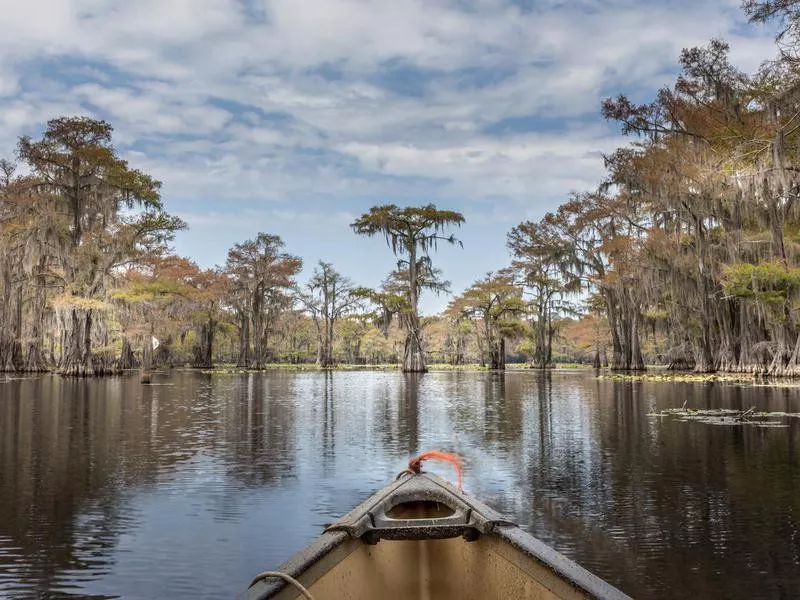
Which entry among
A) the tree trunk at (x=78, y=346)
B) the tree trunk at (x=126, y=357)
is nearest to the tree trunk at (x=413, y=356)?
the tree trunk at (x=126, y=357)

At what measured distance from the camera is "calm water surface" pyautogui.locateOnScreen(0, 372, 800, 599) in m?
5.19

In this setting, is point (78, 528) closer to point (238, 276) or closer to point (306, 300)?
point (238, 276)

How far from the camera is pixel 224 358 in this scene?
362 ft

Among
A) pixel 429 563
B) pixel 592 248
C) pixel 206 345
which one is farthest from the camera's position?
pixel 206 345

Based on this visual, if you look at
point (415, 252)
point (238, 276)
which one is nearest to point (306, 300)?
point (238, 276)

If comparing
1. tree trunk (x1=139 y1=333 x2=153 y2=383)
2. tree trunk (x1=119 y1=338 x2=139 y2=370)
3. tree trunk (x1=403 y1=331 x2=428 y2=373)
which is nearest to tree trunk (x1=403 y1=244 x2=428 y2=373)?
tree trunk (x1=403 y1=331 x2=428 y2=373)

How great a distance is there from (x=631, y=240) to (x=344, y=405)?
82.9 feet

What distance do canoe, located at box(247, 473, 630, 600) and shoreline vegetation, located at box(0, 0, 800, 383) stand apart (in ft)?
54.6

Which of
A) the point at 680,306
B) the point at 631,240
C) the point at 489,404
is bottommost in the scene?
the point at 489,404

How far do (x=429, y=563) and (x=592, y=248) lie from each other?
44.6m

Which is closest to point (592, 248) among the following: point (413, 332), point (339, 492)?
point (413, 332)

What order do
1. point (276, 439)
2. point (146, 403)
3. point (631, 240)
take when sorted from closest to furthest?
point (276, 439), point (146, 403), point (631, 240)

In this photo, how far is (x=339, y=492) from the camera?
810 centimetres

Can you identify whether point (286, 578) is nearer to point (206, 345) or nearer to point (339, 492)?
point (339, 492)
